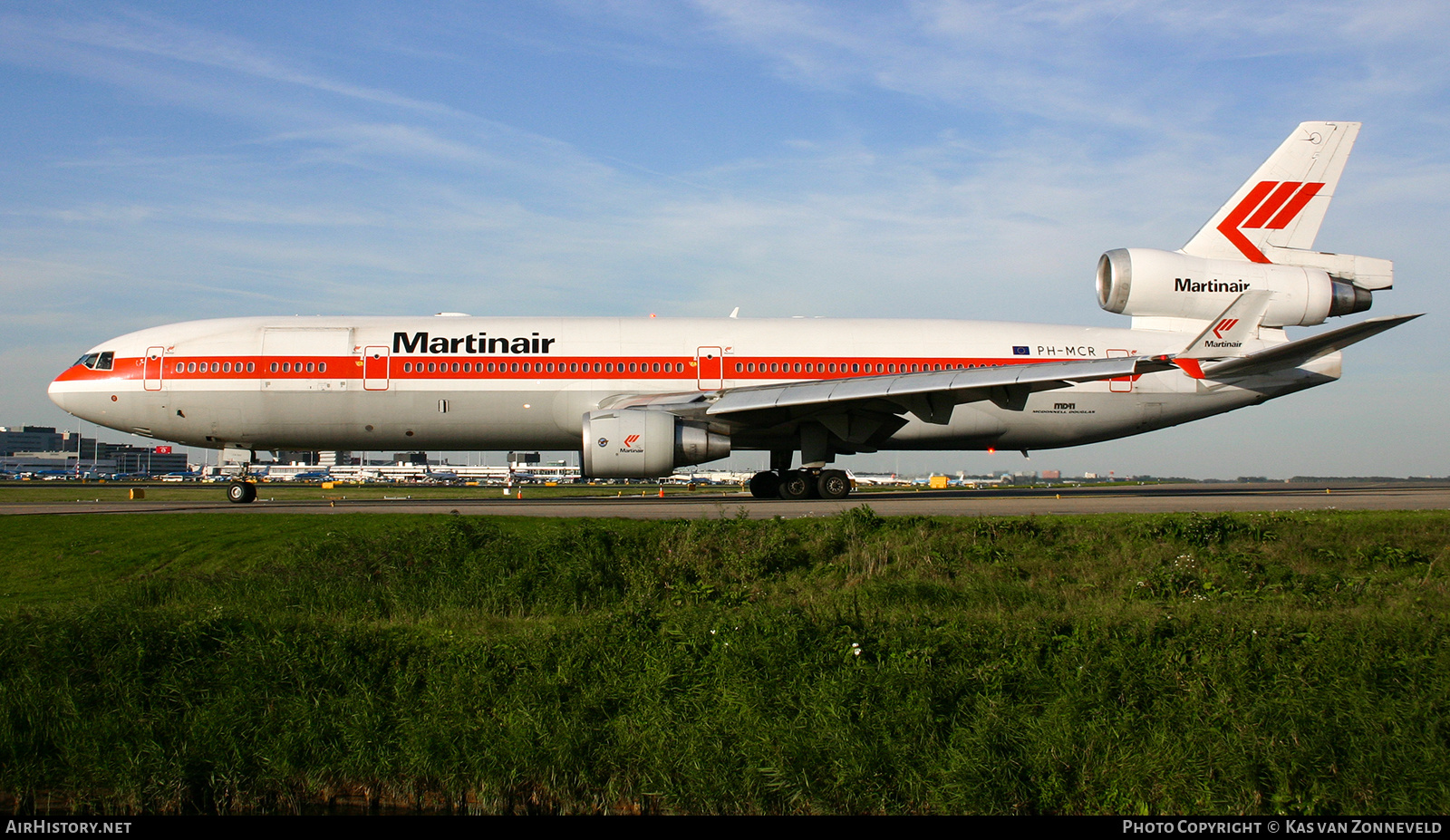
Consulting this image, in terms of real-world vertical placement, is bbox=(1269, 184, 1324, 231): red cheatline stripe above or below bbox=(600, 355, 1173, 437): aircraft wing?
above

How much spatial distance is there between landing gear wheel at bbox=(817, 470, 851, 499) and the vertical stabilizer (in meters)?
11.0

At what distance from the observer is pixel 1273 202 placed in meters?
23.1

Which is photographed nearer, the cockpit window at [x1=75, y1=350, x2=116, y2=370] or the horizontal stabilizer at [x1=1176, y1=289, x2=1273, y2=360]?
the horizontal stabilizer at [x1=1176, y1=289, x2=1273, y2=360]

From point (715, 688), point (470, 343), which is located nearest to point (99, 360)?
point (470, 343)

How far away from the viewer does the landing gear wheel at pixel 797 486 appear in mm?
20797

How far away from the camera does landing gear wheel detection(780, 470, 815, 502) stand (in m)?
20.8

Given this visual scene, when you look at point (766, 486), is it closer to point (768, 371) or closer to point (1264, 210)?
point (768, 371)

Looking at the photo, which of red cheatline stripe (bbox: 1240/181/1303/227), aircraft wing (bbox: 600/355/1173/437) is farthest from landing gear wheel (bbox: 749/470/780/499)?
red cheatline stripe (bbox: 1240/181/1303/227)

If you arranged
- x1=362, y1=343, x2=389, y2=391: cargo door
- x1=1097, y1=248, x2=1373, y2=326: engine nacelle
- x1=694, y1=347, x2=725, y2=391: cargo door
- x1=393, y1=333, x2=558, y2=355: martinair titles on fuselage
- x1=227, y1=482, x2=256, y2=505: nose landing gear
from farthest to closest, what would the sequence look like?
x1=1097, y1=248, x2=1373, y2=326: engine nacelle, x1=694, y1=347, x2=725, y2=391: cargo door, x1=393, y1=333, x2=558, y2=355: martinair titles on fuselage, x1=362, y1=343, x2=389, y2=391: cargo door, x1=227, y1=482, x2=256, y2=505: nose landing gear

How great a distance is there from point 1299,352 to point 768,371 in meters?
11.4

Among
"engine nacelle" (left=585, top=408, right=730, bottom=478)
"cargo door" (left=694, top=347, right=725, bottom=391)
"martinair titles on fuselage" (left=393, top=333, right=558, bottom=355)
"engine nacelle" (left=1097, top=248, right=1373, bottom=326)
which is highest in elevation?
"engine nacelle" (left=1097, top=248, right=1373, bottom=326)

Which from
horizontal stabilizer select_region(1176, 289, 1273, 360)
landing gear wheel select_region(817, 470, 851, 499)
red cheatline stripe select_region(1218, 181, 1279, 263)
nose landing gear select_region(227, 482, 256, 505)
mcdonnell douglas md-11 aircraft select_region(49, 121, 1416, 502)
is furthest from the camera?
red cheatline stripe select_region(1218, 181, 1279, 263)

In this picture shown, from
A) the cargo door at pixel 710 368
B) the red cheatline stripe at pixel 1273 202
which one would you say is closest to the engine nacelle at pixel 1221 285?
the red cheatline stripe at pixel 1273 202

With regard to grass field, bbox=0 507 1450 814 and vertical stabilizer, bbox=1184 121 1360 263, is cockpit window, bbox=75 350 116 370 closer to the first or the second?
grass field, bbox=0 507 1450 814
